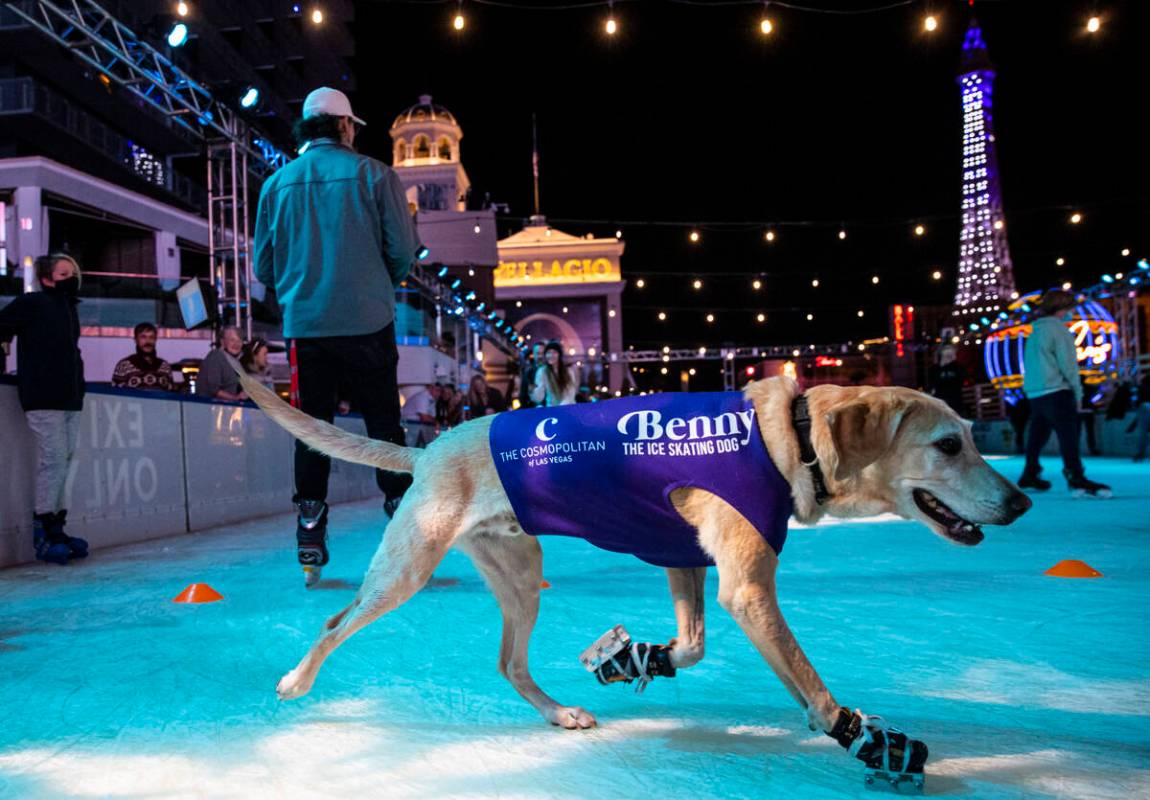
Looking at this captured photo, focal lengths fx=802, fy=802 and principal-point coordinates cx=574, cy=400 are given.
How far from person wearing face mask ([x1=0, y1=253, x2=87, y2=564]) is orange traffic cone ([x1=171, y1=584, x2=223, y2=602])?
157 cm

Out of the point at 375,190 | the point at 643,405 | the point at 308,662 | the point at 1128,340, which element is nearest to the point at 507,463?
the point at 643,405

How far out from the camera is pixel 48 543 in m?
4.27

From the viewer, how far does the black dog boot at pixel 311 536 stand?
10.8 ft

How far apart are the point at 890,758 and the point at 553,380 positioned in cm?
619

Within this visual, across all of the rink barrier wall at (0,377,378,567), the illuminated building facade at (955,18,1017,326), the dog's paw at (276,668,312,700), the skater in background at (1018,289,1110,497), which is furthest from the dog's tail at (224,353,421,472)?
the illuminated building facade at (955,18,1017,326)

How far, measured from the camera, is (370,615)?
1821 millimetres

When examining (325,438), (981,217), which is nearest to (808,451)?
(325,438)

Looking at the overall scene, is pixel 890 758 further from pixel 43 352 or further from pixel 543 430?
pixel 43 352

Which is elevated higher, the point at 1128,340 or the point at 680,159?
the point at 680,159

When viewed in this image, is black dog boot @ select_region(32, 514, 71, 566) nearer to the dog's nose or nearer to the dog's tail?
the dog's tail

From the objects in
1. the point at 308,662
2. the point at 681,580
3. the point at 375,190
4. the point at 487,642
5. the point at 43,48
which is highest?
the point at 43,48

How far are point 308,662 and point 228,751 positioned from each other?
28 centimetres

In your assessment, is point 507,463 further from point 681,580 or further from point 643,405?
point 681,580

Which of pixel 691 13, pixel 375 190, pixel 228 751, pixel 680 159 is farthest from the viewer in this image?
pixel 680 159
